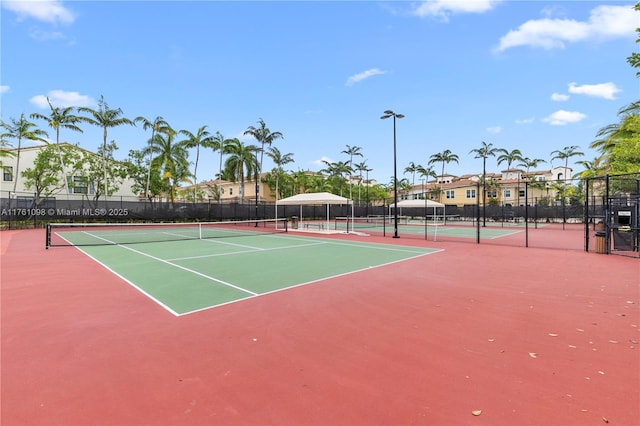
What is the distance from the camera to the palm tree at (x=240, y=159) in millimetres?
41312

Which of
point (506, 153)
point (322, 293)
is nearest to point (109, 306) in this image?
point (322, 293)

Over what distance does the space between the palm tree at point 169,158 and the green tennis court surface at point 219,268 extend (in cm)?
2619

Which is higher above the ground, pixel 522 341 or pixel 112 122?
pixel 112 122

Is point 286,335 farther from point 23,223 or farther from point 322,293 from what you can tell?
point 23,223

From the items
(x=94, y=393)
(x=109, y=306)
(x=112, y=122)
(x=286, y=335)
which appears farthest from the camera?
(x=112, y=122)

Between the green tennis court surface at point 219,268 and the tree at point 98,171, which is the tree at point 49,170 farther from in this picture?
the green tennis court surface at point 219,268

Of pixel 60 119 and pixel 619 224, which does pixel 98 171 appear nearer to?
pixel 60 119

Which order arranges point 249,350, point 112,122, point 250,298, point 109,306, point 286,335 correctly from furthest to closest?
point 112,122, point 250,298, point 109,306, point 286,335, point 249,350

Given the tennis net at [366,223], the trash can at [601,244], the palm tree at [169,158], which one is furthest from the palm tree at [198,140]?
the trash can at [601,244]

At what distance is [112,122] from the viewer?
31578mm

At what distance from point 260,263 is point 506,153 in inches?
2141

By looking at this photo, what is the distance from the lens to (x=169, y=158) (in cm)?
3853

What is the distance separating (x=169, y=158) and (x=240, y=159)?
832cm

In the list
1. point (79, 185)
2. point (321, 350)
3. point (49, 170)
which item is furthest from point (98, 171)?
point (321, 350)
